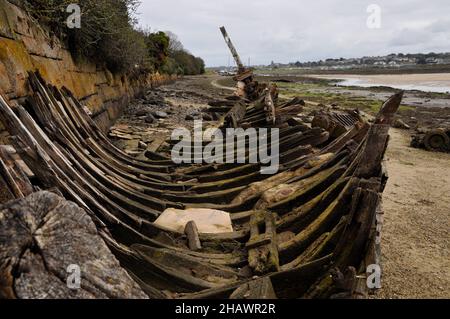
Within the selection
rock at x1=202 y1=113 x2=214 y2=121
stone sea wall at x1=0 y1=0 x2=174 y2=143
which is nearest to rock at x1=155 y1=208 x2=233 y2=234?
stone sea wall at x1=0 y1=0 x2=174 y2=143

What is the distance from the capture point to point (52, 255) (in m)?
2.16

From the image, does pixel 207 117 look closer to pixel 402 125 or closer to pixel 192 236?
pixel 192 236

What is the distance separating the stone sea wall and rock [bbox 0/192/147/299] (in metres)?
2.52

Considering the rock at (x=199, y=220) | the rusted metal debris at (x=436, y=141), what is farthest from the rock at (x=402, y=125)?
the rock at (x=199, y=220)

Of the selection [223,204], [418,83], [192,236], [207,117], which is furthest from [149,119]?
[418,83]

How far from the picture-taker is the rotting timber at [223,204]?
2920 millimetres

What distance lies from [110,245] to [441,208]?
28.9ft

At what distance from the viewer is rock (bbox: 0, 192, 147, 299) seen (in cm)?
197

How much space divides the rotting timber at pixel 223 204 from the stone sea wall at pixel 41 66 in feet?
1.14

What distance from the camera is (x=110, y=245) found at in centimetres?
314

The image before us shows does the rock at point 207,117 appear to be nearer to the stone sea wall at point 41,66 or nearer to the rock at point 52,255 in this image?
the stone sea wall at point 41,66

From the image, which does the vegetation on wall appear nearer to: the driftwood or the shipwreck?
the shipwreck
